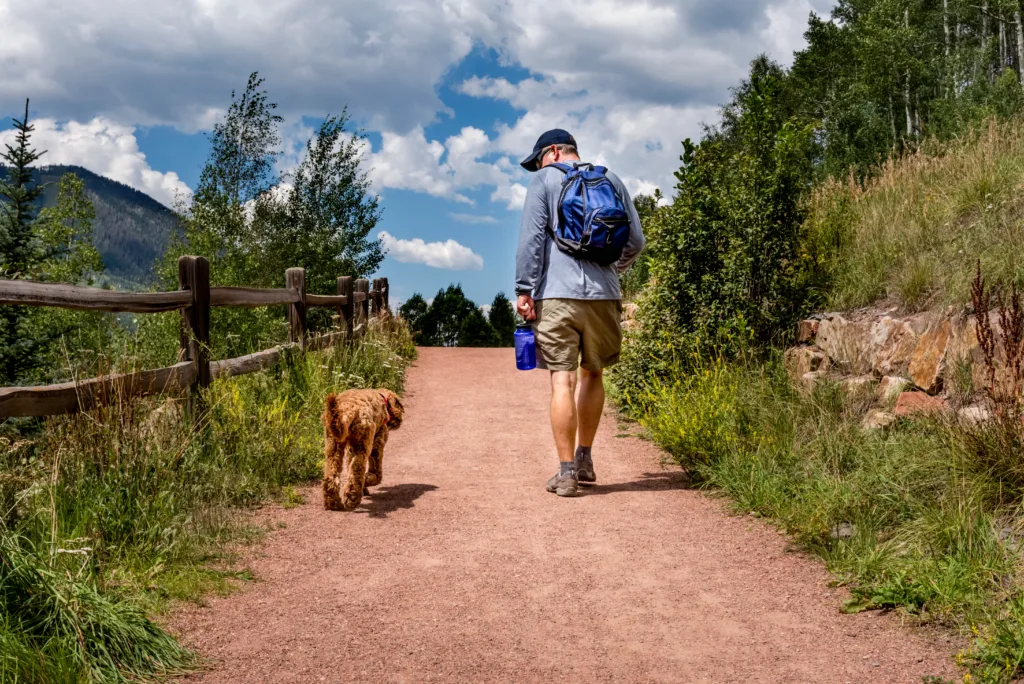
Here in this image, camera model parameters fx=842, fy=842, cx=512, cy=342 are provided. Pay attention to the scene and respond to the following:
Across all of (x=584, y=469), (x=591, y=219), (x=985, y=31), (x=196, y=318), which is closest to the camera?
(x=591, y=219)

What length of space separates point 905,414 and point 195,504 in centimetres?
490

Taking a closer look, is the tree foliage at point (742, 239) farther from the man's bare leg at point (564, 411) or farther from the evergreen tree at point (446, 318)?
the evergreen tree at point (446, 318)

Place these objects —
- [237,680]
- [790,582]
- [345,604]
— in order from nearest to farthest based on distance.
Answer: [237,680] → [345,604] → [790,582]

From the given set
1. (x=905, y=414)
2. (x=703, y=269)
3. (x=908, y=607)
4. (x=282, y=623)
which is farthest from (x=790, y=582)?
(x=703, y=269)

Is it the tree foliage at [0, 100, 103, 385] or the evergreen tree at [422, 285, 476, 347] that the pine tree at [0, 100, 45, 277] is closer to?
the tree foliage at [0, 100, 103, 385]

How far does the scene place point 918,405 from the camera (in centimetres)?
625

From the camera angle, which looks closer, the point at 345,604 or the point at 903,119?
the point at 345,604

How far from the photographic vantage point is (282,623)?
4035 millimetres

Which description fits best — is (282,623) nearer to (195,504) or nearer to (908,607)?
(195,504)

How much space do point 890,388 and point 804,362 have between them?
4.23ft

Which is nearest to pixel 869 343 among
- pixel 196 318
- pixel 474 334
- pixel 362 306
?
pixel 196 318

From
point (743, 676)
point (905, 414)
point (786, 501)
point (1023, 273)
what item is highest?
point (1023, 273)

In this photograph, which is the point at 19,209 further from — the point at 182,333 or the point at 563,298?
the point at 563,298

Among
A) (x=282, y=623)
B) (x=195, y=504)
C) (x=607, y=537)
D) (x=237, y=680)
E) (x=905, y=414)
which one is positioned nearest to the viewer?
(x=237, y=680)
